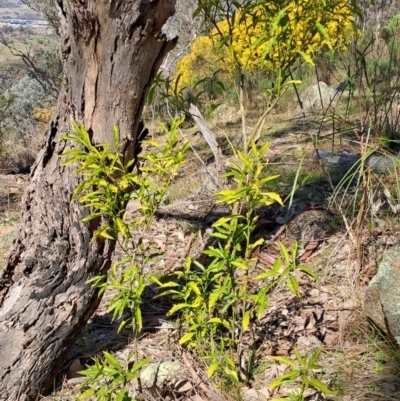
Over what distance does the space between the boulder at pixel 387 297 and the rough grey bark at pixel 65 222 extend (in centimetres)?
127

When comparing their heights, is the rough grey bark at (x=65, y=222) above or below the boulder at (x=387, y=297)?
above

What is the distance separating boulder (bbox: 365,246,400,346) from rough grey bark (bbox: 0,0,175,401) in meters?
1.27

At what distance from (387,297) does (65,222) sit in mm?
1488

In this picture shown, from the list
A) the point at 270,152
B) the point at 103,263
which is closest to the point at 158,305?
the point at 103,263

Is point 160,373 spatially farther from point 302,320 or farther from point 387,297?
point 387,297

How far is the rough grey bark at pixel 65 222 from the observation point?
2174 millimetres

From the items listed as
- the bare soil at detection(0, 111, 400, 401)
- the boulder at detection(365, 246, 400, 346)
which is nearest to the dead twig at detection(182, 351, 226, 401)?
the bare soil at detection(0, 111, 400, 401)

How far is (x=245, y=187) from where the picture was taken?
5.63ft

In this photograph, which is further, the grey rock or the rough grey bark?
the grey rock

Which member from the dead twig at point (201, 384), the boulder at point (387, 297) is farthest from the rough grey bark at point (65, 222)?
the boulder at point (387, 297)

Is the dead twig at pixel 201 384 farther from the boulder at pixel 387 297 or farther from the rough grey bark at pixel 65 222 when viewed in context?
the boulder at pixel 387 297

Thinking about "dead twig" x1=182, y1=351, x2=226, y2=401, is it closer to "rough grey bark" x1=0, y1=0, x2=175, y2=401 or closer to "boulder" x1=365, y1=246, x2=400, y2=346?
"rough grey bark" x1=0, y1=0, x2=175, y2=401

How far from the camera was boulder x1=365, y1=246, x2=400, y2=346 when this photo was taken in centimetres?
218

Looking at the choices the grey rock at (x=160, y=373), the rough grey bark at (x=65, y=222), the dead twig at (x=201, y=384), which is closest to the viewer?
the rough grey bark at (x=65, y=222)
